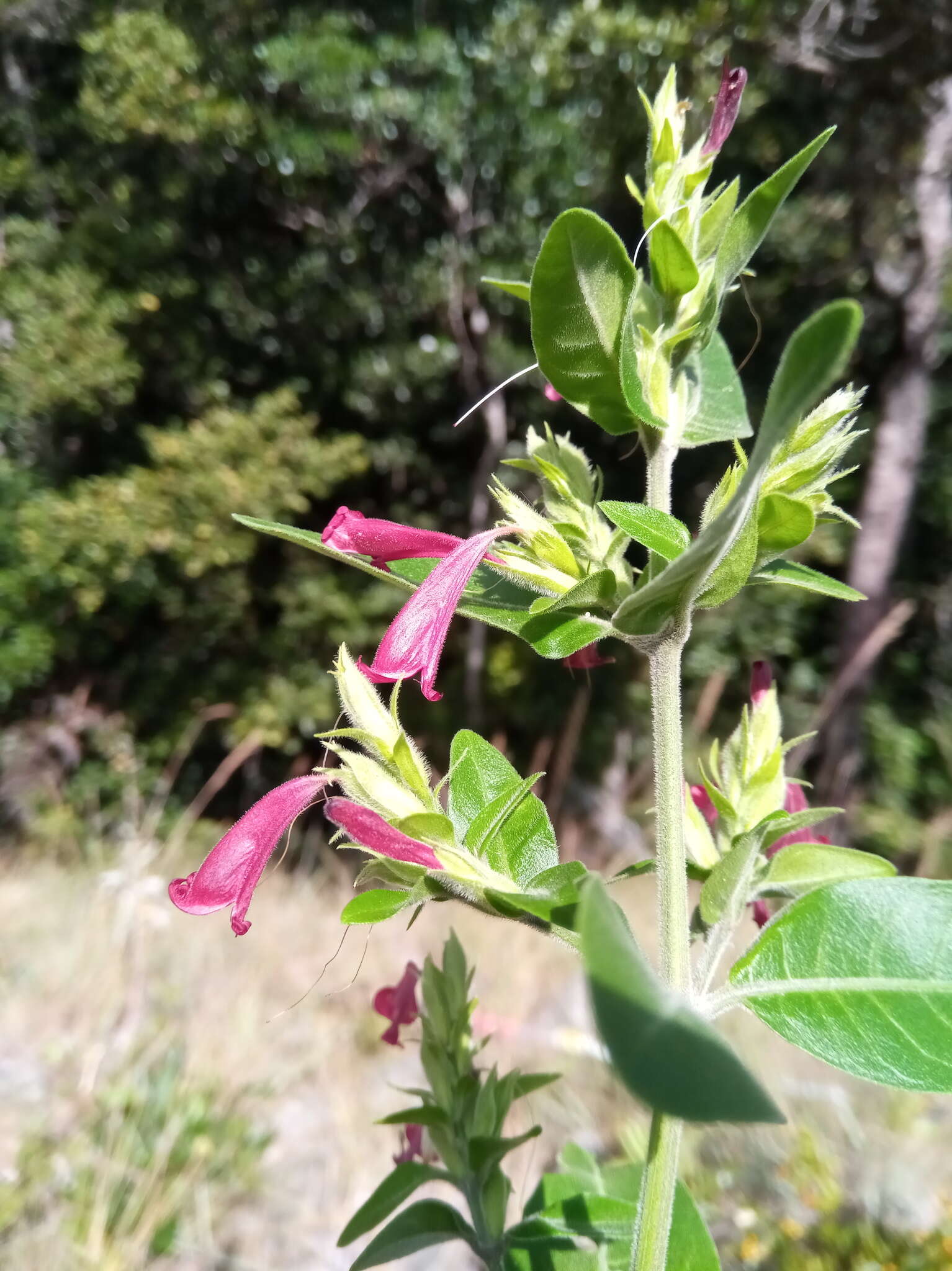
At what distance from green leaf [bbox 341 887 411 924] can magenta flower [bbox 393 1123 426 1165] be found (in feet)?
1.08

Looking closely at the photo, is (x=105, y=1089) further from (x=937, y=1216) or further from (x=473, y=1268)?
(x=937, y=1216)

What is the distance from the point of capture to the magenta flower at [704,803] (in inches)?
21.2

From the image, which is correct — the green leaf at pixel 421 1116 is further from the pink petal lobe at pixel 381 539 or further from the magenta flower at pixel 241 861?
the pink petal lobe at pixel 381 539

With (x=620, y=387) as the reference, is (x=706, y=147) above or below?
above

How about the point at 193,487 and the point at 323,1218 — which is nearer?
the point at 323,1218

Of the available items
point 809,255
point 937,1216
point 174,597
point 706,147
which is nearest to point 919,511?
point 809,255

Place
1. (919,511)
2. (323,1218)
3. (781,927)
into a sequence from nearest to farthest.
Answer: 1. (781,927)
2. (323,1218)
3. (919,511)

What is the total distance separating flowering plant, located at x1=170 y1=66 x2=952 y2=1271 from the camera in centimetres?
31

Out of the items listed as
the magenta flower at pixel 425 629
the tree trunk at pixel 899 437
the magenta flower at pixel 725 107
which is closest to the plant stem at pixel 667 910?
the magenta flower at pixel 425 629

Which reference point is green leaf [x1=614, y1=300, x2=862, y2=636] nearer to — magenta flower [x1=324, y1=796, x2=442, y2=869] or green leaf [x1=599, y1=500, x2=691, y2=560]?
green leaf [x1=599, y1=500, x2=691, y2=560]

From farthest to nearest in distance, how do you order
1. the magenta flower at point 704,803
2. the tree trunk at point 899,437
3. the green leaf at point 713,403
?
the tree trunk at point 899,437 → the magenta flower at point 704,803 → the green leaf at point 713,403

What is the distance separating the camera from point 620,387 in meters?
0.37

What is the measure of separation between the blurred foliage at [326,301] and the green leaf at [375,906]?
2927mm

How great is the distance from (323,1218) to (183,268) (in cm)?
350
